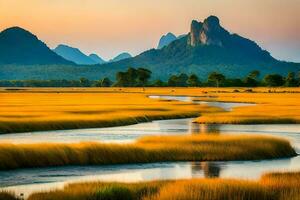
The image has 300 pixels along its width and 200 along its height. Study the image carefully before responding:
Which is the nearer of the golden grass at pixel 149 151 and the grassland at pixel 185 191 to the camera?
the grassland at pixel 185 191

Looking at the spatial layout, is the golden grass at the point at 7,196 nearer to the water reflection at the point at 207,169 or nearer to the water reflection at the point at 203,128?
the water reflection at the point at 207,169

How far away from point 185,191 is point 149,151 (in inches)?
603

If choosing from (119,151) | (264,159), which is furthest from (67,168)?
(264,159)

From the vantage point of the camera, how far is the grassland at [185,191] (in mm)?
22438

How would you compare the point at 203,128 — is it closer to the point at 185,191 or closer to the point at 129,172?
the point at 129,172

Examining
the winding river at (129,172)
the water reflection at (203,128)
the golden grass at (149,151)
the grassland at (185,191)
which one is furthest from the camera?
the water reflection at (203,128)

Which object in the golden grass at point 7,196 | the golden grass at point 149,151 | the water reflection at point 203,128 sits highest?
the golden grass at point 7,196

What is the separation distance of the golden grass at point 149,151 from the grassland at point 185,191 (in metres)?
9.83

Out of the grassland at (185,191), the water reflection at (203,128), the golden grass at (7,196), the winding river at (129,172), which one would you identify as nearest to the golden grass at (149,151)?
the winding river at (129,172)

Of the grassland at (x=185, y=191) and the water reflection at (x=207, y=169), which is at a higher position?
the grassland at (x=185, y=191)

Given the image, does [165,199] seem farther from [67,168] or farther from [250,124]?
[250,124]

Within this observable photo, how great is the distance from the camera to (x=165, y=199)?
2166 centimetres

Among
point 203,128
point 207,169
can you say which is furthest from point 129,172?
point 203,128

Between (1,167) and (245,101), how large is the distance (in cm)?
9072
